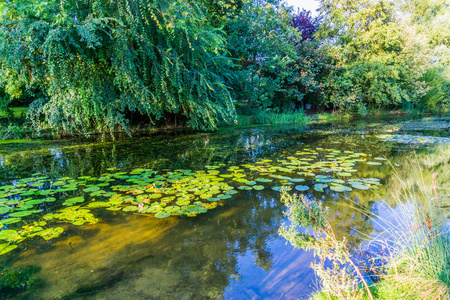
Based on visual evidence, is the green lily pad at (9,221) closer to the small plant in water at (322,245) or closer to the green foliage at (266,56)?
the small plant in water at (322,245)

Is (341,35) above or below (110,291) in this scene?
above

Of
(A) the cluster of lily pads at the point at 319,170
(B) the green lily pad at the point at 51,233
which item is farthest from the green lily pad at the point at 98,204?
(A) the cluster of lily pads at the point at 319,170

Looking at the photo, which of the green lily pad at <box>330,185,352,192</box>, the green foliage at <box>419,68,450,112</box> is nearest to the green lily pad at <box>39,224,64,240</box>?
the green lily pad at <box>330,185,352,192</box>

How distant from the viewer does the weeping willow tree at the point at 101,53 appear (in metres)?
5.07

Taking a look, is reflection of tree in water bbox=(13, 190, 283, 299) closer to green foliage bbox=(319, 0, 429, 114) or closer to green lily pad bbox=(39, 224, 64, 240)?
green lily pad bbox=(39, 224, 64, 240)

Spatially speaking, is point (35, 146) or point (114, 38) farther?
point (35, 146)

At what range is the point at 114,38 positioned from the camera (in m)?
Answer: 5.72

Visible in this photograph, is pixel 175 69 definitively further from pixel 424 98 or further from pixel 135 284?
pixel 424 98

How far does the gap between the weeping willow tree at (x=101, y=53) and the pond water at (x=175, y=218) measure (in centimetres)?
193

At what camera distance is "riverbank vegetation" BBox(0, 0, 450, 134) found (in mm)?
5457

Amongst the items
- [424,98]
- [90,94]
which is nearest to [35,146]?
[90,94]

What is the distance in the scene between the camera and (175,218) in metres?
2.46

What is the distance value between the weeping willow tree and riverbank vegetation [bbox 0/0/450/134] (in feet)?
0.10

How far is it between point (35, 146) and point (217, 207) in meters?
6.11
